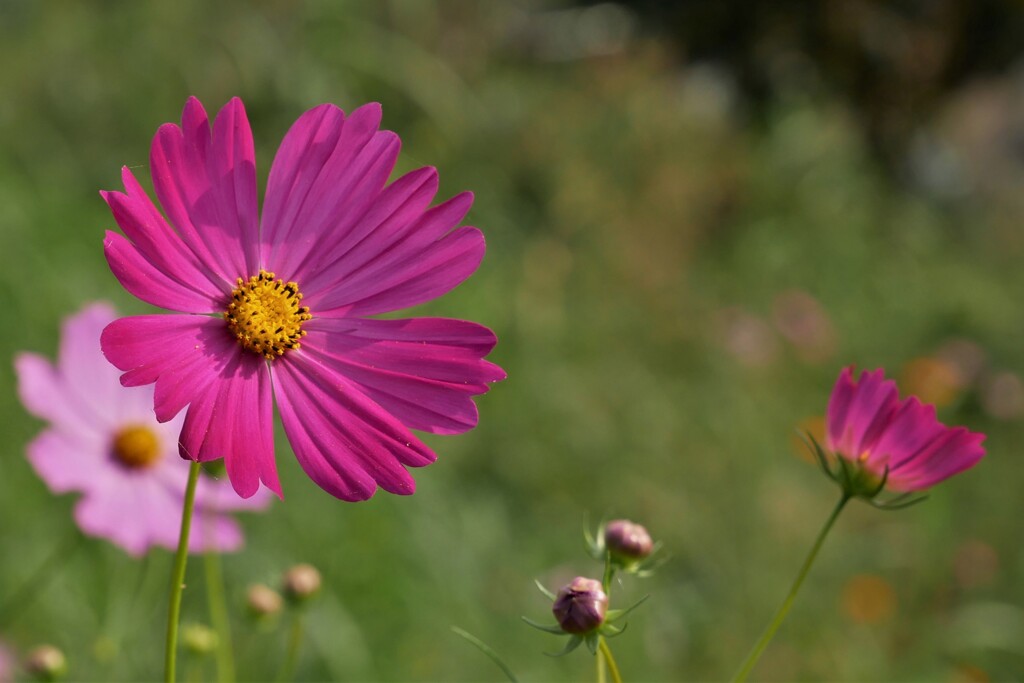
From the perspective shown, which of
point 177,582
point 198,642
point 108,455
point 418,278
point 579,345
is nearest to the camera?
point 177,582

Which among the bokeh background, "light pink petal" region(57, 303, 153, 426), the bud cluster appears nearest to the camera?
the bud cluster

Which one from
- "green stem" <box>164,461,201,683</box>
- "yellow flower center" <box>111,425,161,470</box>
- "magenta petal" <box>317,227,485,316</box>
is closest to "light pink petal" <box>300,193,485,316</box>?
"magenta petal" <box>317,227,485,316</box>

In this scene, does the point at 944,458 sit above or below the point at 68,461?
below

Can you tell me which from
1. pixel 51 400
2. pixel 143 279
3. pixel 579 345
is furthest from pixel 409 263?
pixel 579 345

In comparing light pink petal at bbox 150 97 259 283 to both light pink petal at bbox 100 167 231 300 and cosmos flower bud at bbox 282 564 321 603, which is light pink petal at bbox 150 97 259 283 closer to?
light pink petal at bbox 100 167 231 300

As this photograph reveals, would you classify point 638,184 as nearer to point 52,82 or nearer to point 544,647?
point 52,82

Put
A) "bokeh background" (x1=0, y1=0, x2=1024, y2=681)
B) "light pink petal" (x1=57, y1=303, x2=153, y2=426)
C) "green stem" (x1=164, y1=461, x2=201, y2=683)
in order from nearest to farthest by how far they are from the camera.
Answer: "green stem" (x1=164, y1=461, x2=201, y2=683) → "light pink petal" (x1=57, y1=303, x2=153, y2=426) → "bokeh background" (x1=0, y1=0, x2=1024, y2=681)

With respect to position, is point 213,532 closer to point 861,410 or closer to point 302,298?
point 302,298

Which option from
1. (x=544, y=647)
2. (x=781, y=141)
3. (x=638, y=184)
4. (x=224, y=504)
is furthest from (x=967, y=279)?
(x=224, y=504)
